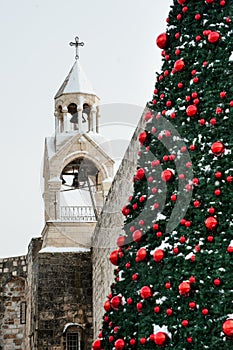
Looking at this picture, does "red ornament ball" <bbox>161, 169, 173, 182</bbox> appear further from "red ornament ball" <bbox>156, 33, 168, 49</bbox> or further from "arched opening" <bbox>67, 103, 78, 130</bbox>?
"arched opening" <bbox>67, 103, 78, 130</bbox>

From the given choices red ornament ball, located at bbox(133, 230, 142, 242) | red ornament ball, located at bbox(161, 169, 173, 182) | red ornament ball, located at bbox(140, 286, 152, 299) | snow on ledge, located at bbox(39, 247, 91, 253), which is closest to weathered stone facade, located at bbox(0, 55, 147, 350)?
snow on ledge, located at bbox(39, 247, 91, 253)

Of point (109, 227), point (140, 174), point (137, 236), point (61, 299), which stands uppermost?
point (109, 227)

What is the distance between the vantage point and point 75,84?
14227 mm

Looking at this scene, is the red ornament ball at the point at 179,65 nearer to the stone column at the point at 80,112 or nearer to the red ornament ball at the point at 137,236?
the red ornament ball at the point at 137,236

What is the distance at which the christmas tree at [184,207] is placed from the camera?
10.7 ft

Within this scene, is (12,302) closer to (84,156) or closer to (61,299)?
(84,156)

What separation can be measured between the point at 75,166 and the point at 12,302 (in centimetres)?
603

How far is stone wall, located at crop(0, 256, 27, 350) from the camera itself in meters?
18.4

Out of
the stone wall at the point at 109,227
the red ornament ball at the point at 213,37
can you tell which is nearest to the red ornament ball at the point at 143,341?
the red ornament ball at the point at 213,37

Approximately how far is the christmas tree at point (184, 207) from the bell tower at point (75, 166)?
9153mm

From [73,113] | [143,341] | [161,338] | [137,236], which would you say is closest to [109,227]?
[73,113]

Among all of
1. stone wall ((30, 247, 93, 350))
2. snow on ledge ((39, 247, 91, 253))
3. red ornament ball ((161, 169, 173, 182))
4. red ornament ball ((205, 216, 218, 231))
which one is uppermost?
snow on ledge ((39, 247, 91, 253))

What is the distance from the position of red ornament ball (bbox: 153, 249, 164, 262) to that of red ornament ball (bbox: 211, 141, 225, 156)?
57 centimetres

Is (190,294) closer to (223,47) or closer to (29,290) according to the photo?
(223,47)
